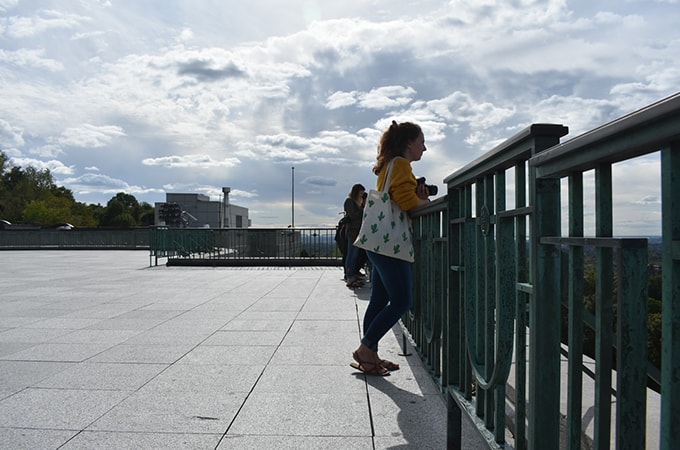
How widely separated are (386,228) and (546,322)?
78.7 inches

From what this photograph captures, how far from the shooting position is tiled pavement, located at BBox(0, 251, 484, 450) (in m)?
2.64

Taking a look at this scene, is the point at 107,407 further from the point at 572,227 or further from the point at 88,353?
the point at 572,227

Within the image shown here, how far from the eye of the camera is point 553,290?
143 cm

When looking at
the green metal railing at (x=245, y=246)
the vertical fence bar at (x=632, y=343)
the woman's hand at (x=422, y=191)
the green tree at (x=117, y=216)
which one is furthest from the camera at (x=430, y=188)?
the green tree at (x=117, y=216)

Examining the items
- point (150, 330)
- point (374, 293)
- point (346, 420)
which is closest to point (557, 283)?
point (346, 420)

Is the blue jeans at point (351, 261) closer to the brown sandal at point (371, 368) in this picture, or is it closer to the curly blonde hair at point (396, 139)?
the brown sandal at point (371, 368)

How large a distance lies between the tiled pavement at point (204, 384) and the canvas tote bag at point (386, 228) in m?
0.96

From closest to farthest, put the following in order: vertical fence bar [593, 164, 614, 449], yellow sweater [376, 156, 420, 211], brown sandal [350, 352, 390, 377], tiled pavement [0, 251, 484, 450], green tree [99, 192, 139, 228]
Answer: vertical fence bar [593, 164, 614, 449]
tiled pavement [0, 251, 484, 450]
yellow sweater [376, 156, 420, 211]
brown sandal [350, 352, 390, 377]
green tree [99, 192, 139, 228]

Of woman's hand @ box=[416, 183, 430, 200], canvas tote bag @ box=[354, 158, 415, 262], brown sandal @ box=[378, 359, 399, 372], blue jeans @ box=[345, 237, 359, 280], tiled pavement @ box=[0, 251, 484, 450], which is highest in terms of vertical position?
woman's hand @ box=[416, 183, 430, 200]

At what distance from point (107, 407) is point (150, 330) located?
2458 millimetres

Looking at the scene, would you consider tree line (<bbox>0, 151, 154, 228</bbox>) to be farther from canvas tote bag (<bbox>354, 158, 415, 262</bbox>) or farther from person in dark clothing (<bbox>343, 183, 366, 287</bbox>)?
canvas tote bag (<bbox>354, 158, 415, 262</bbox>)

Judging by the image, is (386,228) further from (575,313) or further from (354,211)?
(354,211)

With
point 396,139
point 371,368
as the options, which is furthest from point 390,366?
point 396,139

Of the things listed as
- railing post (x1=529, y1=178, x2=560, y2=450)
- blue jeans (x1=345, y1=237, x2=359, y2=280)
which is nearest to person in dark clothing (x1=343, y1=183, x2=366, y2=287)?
blue jeans (x1=345, y1=237, x2=359, y2=280)
